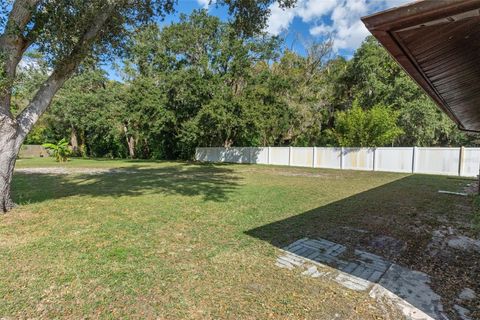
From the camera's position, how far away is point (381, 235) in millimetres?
4145

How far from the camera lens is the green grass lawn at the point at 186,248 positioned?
2293mm

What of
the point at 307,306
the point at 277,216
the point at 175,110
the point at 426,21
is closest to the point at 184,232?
the point at 277,216

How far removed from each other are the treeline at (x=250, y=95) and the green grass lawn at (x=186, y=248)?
9.88 metres

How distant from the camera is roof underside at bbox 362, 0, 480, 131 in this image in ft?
4.03

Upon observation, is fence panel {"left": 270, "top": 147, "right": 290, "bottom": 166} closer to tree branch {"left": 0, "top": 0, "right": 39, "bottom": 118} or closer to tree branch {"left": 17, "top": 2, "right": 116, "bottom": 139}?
tree branch {"left": 17, "top": 2, "right": 116, "bottom": 139}

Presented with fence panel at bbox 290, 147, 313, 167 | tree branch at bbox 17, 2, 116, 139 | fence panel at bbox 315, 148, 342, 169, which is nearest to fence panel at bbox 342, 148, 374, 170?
fence panel at bbox 315, 148, 342, 169

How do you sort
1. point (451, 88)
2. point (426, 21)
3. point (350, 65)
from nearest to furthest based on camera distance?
point (426, 21) < point (451, 88) < point (350, 65)

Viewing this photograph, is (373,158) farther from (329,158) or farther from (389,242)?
(389,242)

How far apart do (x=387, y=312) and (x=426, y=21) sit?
221 cm

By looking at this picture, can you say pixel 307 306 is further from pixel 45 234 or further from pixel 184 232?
pixel 45 234

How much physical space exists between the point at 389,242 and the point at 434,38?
10.5 feet

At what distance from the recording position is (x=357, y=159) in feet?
49.3

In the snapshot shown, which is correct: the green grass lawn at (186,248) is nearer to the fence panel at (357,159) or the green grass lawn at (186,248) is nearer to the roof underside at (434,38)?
the roof underside at (434,38)

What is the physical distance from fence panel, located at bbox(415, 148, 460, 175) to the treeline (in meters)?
2.72
